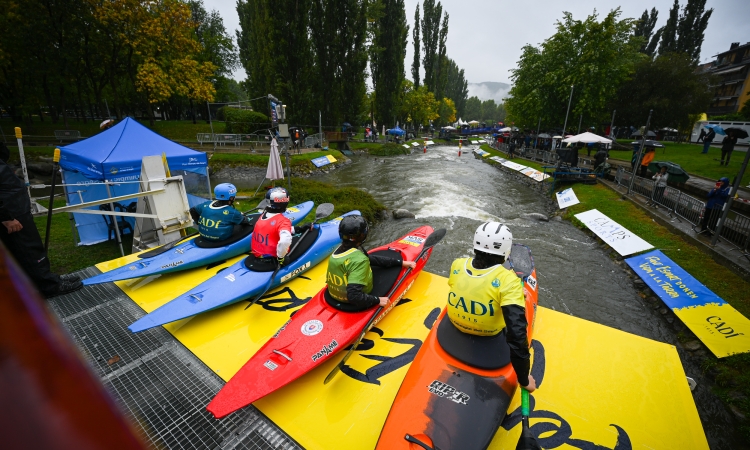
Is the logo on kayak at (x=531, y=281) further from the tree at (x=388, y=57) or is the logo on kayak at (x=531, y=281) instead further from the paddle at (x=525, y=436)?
the tree at (x=388, y=57)

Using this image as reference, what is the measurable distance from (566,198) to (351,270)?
1334 cm

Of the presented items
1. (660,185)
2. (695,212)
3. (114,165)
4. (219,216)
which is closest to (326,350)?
(219,216)

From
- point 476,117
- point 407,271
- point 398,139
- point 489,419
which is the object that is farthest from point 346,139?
point 476,117

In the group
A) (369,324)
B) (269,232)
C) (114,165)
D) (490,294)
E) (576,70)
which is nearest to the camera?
(490,294)

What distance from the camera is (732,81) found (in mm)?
39875

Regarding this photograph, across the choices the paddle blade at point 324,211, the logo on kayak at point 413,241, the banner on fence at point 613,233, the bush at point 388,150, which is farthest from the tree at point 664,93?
the paddle blade at point 324,211

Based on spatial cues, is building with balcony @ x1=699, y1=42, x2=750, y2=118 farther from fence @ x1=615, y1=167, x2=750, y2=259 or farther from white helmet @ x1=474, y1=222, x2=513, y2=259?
white helmet @ x1=474, y1=222, x2=513, y2=259

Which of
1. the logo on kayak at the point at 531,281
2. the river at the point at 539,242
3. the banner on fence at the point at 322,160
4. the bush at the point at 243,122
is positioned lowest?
→ the river at the point at 539,242

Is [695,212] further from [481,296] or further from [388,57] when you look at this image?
[388,57]

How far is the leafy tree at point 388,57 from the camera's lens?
39812mm

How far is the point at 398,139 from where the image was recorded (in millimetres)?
40844

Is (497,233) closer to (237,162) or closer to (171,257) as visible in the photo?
(171,257)

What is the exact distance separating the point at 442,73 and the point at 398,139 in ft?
83.2

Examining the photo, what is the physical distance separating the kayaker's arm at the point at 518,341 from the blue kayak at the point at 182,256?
6255mm
